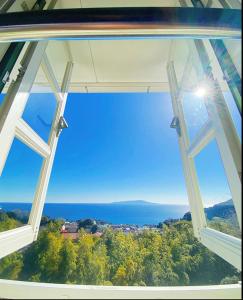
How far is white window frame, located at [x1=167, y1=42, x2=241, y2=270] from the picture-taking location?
797 millimetres

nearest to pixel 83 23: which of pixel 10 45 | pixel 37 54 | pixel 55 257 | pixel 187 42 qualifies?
pixel 10 45

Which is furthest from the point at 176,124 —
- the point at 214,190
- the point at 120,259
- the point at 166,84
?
the point at 120,259

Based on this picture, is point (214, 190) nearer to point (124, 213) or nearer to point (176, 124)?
point (176, 124)

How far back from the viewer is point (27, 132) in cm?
134

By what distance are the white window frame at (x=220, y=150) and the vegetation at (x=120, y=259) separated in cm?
38

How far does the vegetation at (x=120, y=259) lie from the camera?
1903 millimetres

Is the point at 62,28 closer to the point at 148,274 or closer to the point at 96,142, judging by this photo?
the point at 148,274

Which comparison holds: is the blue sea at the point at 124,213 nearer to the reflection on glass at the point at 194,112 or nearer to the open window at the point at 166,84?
the open window at the point at 166,84

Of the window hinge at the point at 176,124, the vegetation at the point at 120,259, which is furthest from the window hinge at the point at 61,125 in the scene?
the window hinge at the point at 176,124

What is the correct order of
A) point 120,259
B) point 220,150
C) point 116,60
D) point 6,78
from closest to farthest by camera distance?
point 220,150 → point 6,78 → point 116,60 → point 120,259

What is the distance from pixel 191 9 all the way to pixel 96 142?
7626mm

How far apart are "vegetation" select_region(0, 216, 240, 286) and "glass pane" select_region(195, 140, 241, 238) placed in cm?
51

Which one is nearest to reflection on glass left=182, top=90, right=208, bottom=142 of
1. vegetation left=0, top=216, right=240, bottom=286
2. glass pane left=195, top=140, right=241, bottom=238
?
glass pane left=195, top=140, right=241, bottom=238

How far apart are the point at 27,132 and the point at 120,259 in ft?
7.10
